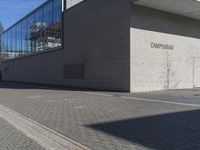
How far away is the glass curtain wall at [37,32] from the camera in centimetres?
3591

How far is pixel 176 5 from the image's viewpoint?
2433 centimetres

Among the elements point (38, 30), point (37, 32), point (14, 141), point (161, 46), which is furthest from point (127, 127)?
point (37, 32)

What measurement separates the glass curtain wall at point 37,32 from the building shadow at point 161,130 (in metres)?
25.2

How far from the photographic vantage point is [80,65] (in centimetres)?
2986

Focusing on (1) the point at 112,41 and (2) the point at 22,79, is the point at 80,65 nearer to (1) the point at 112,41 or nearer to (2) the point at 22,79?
(1) the point at 112,41

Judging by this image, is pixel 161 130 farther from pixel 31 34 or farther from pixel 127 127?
pixel 31 34

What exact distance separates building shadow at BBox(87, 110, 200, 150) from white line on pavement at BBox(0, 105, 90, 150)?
1.22 m

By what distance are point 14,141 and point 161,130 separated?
3.69 metres

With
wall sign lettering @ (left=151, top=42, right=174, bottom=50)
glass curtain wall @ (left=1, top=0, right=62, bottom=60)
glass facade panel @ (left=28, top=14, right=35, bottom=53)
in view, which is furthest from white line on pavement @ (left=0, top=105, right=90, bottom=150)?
glass facade panel @ (left=28, top=14, right=35, bottom=53)

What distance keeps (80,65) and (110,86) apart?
566cm

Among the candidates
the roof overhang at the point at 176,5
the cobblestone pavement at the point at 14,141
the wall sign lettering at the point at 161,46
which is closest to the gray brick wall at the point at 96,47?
the roof overhang at the point at 176,5

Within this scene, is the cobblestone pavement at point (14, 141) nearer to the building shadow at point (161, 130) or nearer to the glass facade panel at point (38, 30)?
the building shadow at point (161, 130)

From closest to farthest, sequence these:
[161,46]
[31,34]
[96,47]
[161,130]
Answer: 1. [161,130]
2. [161,46]
3. [96,47]
4. [31,34]

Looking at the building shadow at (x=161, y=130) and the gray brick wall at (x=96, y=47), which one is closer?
the building shadow at (x=161, y=130)
